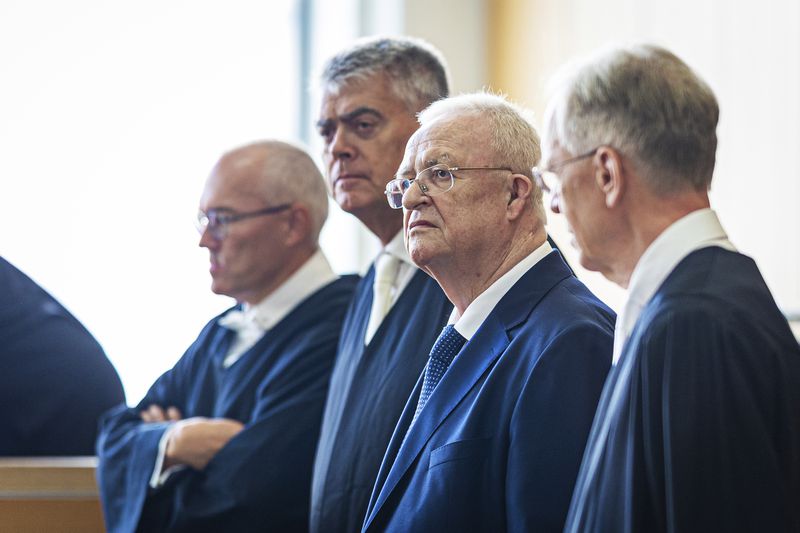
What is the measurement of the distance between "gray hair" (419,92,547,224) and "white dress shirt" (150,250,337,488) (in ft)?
2.86

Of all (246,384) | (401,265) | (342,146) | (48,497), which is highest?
(342,146)

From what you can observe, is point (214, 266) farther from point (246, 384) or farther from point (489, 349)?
point (489, 349)

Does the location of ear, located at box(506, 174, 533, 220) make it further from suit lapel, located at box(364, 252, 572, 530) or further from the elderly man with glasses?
the elderly man with glasses

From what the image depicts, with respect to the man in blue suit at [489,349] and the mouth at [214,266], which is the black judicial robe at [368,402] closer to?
the man in blue suit at [489,349]

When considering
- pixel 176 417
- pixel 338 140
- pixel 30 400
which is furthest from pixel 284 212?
pixel 30 400

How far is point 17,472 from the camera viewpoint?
2.49 metres

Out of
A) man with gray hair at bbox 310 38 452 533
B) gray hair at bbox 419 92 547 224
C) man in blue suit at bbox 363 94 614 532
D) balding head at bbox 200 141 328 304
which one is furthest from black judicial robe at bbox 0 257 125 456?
gray hair at bbox 419 92 547 224

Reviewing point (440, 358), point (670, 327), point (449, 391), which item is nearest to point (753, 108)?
point (440, 358)

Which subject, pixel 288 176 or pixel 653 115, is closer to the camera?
pixel 653 115

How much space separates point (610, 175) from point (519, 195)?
0.38 meters

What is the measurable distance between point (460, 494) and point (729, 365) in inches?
20.9

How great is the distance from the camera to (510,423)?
5.46 feet

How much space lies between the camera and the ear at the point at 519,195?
1895mm

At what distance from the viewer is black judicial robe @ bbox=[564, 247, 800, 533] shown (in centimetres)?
128
